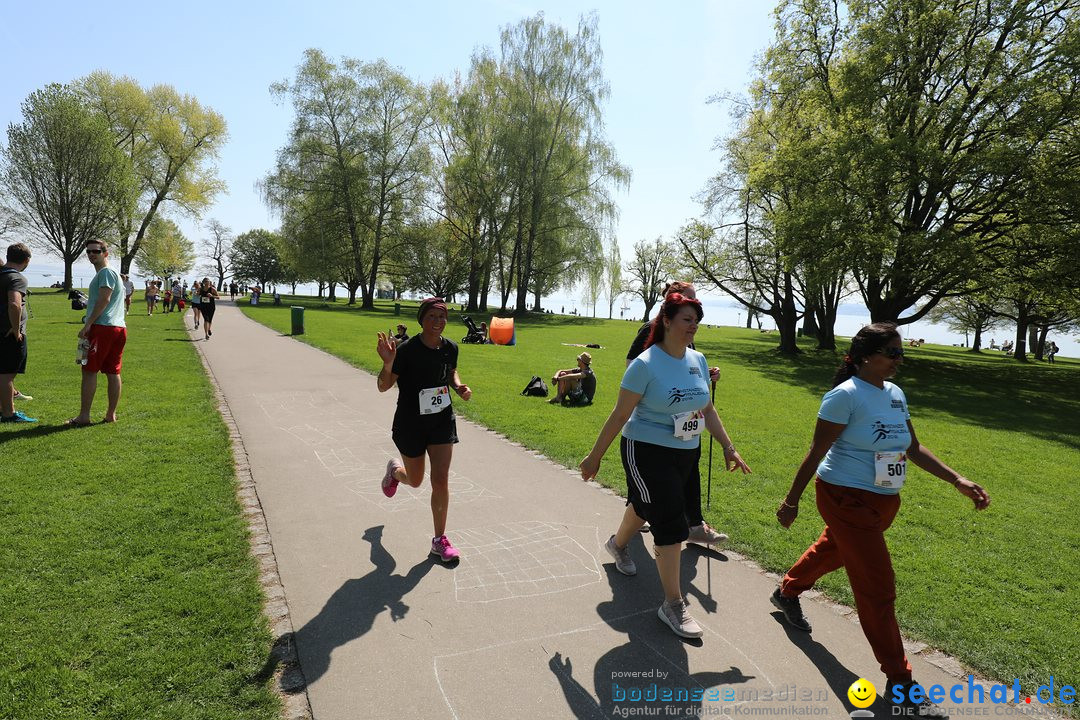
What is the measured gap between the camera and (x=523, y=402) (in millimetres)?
10484

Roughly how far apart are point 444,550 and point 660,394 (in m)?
2.07

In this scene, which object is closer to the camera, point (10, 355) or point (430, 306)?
point (430, 306)

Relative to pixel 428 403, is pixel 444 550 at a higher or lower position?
lower

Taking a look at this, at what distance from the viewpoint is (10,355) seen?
22.5 ft

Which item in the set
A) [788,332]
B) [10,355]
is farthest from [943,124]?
[10,355]

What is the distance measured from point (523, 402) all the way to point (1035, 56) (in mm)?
20355

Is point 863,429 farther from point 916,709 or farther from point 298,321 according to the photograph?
point 298,321

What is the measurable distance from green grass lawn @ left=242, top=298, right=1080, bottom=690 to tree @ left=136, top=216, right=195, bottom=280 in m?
37.5

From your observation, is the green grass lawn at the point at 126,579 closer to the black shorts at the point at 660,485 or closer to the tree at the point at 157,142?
the black shorts at the point at 660,485

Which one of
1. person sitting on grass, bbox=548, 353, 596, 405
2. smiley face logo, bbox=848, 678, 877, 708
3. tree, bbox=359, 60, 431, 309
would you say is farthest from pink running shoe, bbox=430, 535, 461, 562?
tree, bbox=359, 60, 431, 309

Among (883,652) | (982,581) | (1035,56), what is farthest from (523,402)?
(1035,56)

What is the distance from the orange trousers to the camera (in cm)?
276

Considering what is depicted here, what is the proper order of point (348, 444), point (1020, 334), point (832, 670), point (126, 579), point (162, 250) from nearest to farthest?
point (832, 670)
point (126, 579)
point (348, 444)
point (1020, 334)
point (162, 250)

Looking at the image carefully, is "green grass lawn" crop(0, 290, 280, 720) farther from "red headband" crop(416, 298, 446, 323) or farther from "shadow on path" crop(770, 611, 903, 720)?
"shadow on path" crop(770, 611, 903, 720)
